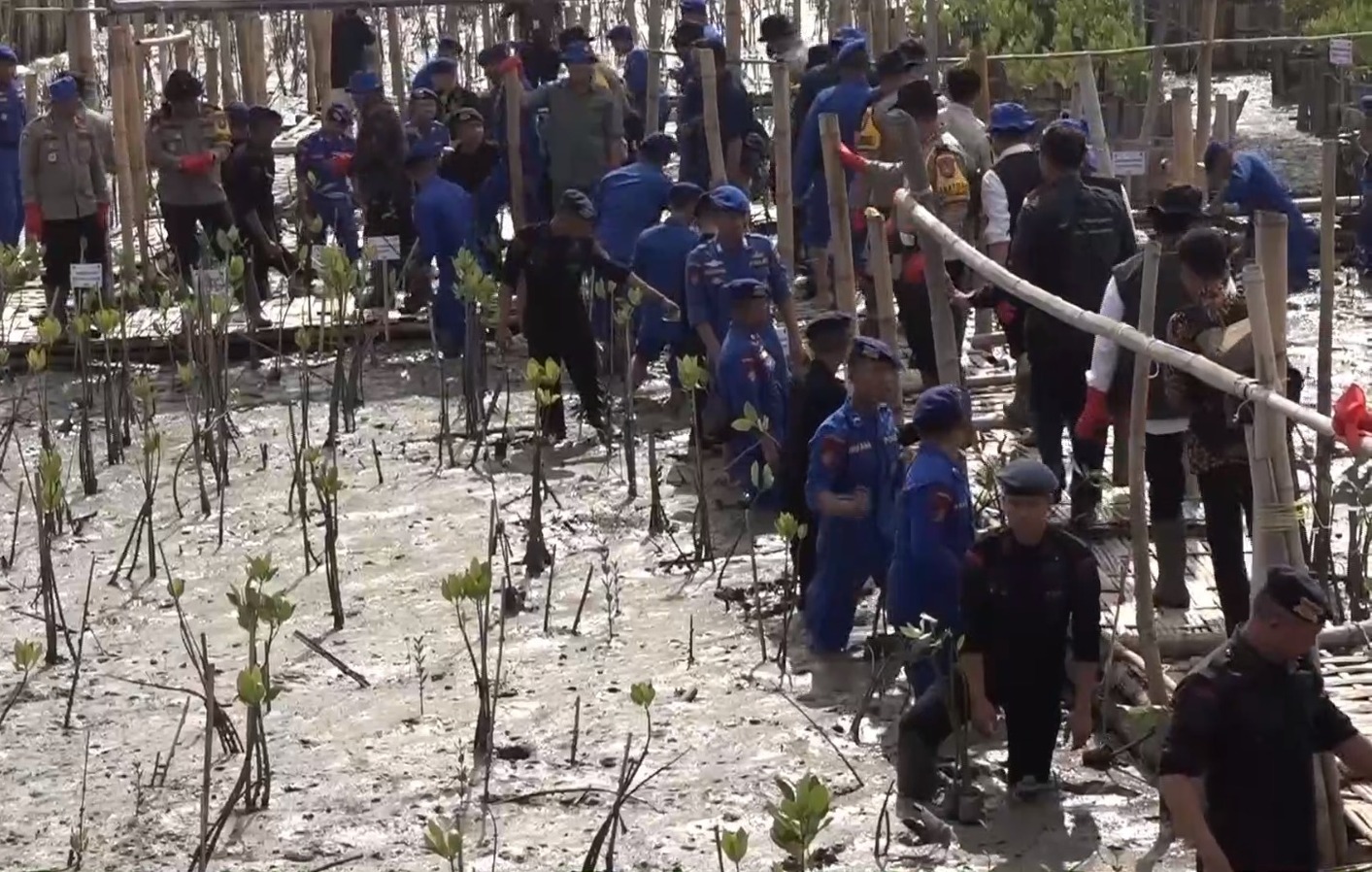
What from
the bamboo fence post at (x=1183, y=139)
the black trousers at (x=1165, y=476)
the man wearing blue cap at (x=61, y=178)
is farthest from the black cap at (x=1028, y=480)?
the man wearing blue cap at (x=61, y=178)

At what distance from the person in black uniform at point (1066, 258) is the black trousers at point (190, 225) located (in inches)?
225

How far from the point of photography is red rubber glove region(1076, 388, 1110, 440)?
321 inches

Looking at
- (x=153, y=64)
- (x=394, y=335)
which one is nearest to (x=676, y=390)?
(x=394, y=335)

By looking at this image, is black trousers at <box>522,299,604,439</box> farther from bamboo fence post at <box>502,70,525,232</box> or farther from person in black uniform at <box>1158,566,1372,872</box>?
person in black uniform at <box>1158,566,1372,872</box>

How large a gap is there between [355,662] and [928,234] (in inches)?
94.6

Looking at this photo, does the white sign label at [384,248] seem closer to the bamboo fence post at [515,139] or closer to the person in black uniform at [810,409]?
the bamboo fence post at [515,139]

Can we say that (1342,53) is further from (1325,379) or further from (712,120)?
(1325,379)

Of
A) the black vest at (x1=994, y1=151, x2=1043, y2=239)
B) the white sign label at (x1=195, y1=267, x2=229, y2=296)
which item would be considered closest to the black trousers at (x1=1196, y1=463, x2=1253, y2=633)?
the black vest at (x1=994, y1=151, x2=1043, y2=239)

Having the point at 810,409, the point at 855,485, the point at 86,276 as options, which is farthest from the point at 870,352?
the point at 86,276

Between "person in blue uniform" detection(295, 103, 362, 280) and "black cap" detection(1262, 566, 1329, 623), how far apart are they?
9.48 metres

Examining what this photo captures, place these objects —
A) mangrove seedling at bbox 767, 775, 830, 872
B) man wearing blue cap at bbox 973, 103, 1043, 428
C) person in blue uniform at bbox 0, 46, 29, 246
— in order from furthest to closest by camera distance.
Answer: person in blue uniform at bbox 0, 46, 29, 246
man wearing blue cap at bbox 973, 103, 1043, 428
mangrove seedling at bbox 767, 775, 830, 872

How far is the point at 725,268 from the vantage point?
1000 cm

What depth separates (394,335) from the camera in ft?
43.9

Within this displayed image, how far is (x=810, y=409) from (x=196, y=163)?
19.4 ft
